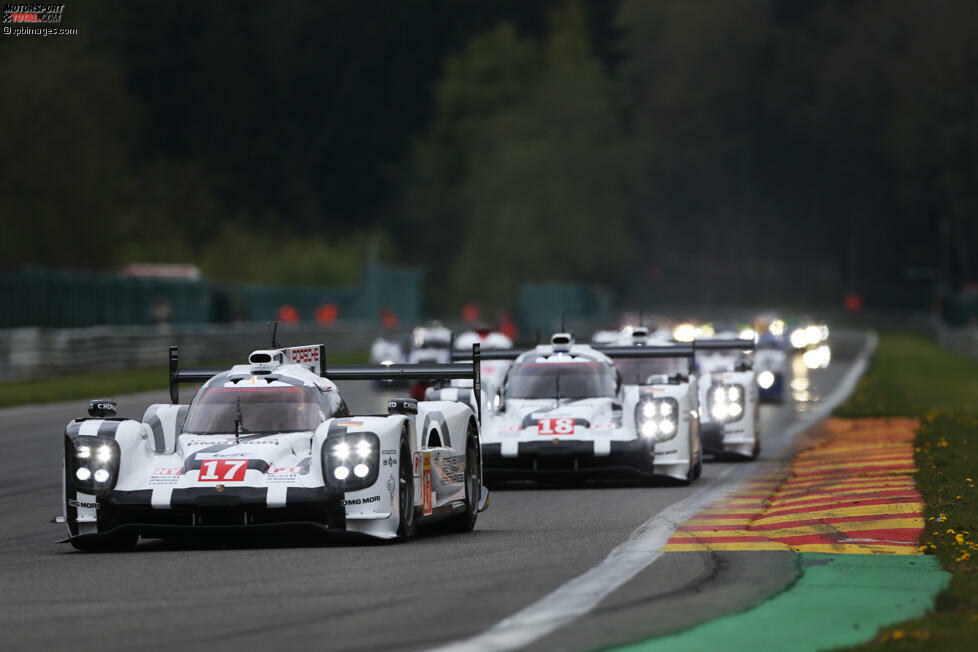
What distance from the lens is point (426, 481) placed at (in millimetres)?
13062

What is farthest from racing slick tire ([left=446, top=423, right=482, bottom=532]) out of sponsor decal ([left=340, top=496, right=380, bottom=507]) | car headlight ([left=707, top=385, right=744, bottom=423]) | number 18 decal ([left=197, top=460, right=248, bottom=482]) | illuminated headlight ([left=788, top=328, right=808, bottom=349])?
illuminated headlight ([left=788, top=328, right=808, bottom=349])

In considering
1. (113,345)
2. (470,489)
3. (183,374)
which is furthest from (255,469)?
(113,345)

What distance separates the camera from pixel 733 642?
8062 millimetres

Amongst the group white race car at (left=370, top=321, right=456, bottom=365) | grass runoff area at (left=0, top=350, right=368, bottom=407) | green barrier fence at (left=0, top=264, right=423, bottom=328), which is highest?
green barrier fence at (left=0, top=264, right=423, bottom=328)

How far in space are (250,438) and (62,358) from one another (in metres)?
29.4

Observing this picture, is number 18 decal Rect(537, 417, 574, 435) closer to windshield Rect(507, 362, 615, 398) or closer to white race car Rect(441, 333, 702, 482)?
white race car Rect(441, 333, 702, 482)

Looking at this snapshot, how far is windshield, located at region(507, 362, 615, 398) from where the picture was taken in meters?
19.0

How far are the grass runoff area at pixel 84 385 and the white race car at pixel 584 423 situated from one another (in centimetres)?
1417

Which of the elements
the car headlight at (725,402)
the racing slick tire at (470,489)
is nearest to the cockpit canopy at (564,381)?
the car headlight at (725,402)

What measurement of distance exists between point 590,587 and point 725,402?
12611mm

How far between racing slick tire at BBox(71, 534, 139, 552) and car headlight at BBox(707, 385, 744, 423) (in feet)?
35.2

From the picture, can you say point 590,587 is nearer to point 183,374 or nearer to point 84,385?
point 183,374

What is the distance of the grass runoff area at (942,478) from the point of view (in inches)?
323

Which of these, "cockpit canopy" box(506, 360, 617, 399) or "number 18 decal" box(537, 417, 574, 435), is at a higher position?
"cockpit canopy" box(506, 360, 617, 399)
